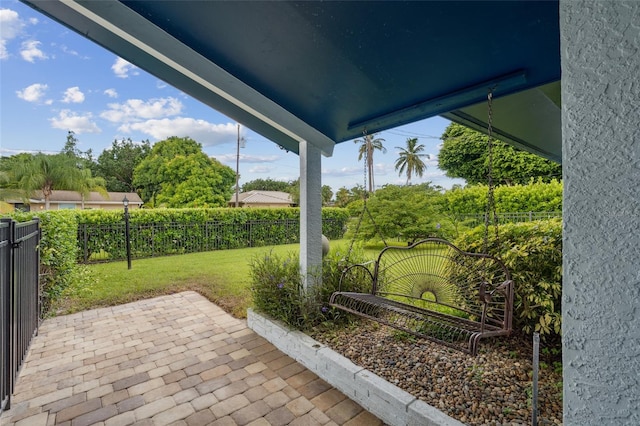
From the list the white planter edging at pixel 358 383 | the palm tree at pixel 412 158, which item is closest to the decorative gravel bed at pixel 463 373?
the white planter edging at pixel 358 383

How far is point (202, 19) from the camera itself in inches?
68.6

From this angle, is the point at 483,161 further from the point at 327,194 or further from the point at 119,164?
the point at 119,164

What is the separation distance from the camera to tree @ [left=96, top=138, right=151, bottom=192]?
30.7m

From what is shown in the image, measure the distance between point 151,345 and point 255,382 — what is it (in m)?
1.40

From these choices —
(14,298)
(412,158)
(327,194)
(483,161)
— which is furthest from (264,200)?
(14,298)

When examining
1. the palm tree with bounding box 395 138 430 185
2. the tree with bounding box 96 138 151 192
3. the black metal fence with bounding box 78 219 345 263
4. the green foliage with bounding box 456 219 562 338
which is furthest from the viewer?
the tree with bounding box 96 138 151 192

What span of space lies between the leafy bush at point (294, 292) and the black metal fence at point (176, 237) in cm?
621

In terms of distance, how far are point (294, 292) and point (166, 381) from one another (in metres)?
1.33

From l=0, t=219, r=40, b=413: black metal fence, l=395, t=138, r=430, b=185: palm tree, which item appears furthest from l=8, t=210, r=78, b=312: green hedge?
l=395, t=138, r=430, b=185: palm tree

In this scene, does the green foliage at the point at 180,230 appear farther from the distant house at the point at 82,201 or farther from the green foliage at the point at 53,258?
the distant house at the point at 82,201

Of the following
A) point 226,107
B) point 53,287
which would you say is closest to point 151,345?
point 53,287

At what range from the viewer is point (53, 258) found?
3861mm

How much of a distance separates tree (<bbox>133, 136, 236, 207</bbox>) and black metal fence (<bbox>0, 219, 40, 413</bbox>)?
17.6m

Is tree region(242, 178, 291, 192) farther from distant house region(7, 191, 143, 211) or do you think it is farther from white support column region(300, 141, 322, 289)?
white support column region(300, 141, 322, 289)
